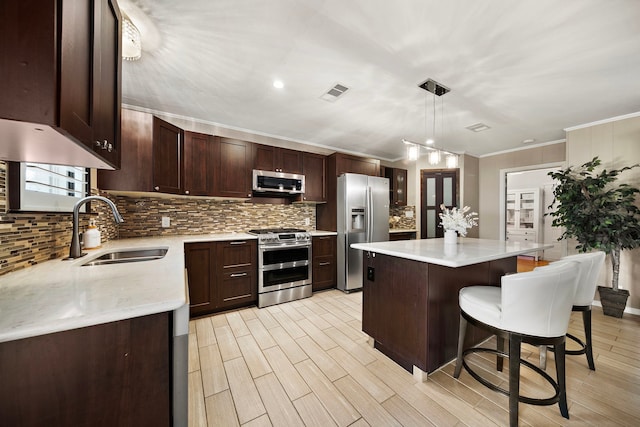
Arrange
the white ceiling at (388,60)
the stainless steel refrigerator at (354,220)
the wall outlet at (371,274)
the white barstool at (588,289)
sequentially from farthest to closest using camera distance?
the stainless steel refrigerator at (354,220) → the wall outlet at (371,274) → the white barstool at (588,289) → the white ceiling at (388,60)

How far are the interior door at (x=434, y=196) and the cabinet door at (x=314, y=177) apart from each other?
8.03ft

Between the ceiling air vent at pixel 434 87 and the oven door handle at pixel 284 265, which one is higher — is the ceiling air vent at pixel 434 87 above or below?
above

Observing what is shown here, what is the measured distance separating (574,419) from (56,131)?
279 centimetres

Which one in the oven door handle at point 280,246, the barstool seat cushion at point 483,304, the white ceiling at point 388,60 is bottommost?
→ the barstool seat cushion at point 483,304

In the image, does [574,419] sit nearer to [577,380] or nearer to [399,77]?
[577,380]

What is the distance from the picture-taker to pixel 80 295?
86 centimetres

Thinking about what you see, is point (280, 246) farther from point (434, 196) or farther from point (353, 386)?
point (434, 196)

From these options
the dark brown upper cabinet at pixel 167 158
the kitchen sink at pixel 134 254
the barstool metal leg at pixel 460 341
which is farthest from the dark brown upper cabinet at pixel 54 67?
the barstool metal leg at pixel 460 341

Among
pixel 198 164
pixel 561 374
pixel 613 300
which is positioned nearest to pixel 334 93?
pixel 198 164

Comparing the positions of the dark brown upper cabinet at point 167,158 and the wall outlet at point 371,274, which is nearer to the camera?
the wall outlet at point 371,274

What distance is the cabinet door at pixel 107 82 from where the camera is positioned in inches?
34.8

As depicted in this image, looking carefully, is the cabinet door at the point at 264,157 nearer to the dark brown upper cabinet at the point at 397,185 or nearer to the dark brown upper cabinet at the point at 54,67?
the dark brown upper cabinet at the point at 54,67

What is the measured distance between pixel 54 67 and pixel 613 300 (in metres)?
5.05

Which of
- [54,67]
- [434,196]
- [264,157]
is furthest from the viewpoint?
[434,196]
